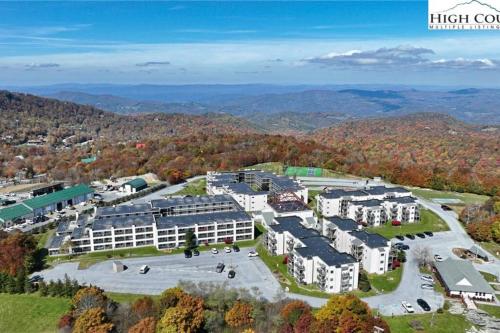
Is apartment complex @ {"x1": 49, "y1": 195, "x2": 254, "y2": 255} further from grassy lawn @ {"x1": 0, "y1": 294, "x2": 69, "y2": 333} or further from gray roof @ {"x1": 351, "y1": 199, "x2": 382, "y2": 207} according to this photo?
gray roof @ {"x1": 351, "y1": 199, "x2": 382, "y2": 207}

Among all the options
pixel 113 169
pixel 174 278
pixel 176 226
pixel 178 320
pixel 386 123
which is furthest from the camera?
pixel 386 123

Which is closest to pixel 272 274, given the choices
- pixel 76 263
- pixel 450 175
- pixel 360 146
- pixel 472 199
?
pixel 76 263

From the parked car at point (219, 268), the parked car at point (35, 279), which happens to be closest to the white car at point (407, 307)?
the parked car at point (219, 268)

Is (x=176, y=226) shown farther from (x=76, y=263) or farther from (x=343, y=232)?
(x=343, y=232)

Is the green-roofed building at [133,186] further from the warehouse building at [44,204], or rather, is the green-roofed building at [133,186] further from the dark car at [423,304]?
the dark car at [423,304]

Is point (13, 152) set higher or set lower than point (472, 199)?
higher

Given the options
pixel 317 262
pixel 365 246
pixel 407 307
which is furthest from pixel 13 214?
pixel 407 307

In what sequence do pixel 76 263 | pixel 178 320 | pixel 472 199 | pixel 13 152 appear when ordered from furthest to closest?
pixel 13 152 < pixel 472 199 < pixel 76 263 < pixel 178 320

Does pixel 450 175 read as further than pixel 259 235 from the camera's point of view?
Yes
